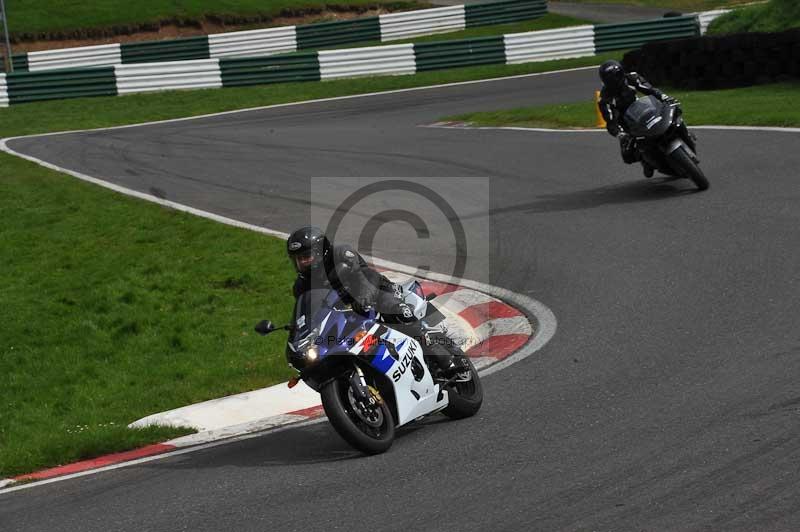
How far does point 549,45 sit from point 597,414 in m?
25.8

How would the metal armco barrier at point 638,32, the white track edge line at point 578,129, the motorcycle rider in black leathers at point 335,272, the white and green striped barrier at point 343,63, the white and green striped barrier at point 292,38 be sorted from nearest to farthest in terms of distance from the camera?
1. the motorcycle rider in black leathers at point 335,272
2. the white track edge line at point 578,129
3. the white and green striped barrier at point 343,63
4. the metal armco barrier at point 638,32
5. the white and green striped barrier at point 292,38

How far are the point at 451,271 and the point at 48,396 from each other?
435 cm

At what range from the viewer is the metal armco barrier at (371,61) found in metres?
31.2

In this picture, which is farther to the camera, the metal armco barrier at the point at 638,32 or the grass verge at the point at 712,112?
the metal armco barrier at the point at 638,32

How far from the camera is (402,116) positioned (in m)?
23.7

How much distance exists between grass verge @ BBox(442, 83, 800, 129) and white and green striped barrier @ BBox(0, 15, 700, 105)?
8959mm

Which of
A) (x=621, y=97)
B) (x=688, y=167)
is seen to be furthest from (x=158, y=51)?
(x=688, y=167)

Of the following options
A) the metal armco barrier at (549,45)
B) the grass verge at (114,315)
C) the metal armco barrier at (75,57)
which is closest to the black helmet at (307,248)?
the grass verge at (114,315)

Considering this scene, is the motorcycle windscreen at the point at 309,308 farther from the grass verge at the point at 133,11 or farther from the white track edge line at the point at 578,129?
the grass verge at the point at 133,11

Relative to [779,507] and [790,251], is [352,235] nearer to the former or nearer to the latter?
[790,251]

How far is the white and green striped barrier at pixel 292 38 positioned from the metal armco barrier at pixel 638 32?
791 cm

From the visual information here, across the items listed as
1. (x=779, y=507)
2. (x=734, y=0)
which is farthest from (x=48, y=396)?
(x=734, y=0)

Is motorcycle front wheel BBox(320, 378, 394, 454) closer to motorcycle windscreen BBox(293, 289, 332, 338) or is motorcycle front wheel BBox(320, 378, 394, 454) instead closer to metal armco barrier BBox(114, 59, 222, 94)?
motorcycle windscreen BBox(293, 289, 332, 338)

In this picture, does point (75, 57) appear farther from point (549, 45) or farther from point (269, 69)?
point (549, 45)
